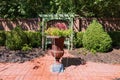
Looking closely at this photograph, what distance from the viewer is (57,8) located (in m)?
12.1

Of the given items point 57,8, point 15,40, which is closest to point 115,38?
point 57,8

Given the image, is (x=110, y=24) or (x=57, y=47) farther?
(x=110, y=24)

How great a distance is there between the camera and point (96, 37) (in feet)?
35.3

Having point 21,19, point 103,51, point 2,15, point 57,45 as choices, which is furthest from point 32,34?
point 57,45

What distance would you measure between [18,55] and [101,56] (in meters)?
3.62

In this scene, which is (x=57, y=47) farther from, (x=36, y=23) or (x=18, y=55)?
(x=36, y=23)

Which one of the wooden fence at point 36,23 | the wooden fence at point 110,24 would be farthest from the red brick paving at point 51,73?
the wooden fence at point 110,24

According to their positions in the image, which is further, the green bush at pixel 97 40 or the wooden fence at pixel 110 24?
the wooden fence at pixel 110 24

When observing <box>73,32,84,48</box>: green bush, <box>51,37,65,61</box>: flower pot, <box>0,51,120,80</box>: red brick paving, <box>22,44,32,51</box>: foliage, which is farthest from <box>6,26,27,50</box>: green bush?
<box>51,37,65,61</box>: flower pot

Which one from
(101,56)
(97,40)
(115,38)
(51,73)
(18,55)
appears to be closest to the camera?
(51,73)

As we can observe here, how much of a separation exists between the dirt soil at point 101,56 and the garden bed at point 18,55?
1770mm

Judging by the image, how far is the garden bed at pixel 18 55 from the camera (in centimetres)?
919

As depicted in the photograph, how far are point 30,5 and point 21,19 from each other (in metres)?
1.01

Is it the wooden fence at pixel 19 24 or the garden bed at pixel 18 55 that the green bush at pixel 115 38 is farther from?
the wooden fence at pixel 19 24
